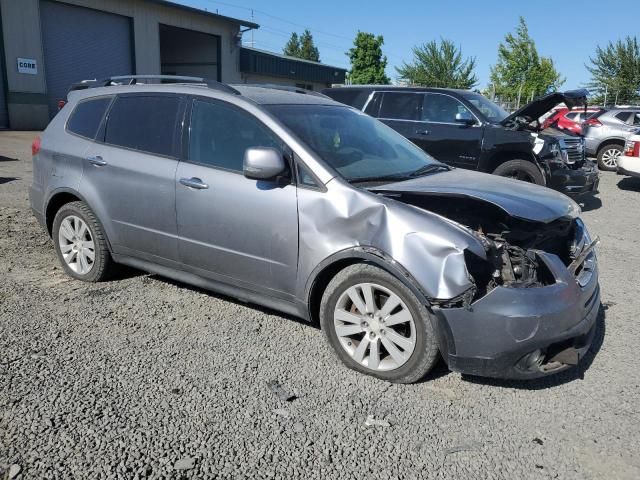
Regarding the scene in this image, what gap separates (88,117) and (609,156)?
14.3m

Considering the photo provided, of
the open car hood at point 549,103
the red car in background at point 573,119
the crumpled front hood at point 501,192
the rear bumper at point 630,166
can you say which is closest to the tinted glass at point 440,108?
the open car hood at point 549,103

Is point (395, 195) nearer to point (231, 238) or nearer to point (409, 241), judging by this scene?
point (409, 241)

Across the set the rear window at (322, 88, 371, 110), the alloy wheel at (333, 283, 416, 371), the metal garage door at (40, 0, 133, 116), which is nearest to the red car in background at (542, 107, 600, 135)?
the rear window at (322, 88, 371, 110)

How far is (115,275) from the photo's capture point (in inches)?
197

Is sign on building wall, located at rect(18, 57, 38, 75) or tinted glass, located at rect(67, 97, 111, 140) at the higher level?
sign on building wall, located at rect(18, 57, 38, 75)

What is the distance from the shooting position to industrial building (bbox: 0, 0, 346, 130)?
20.3 m

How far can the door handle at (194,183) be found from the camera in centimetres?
397

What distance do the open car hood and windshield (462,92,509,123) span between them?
45 centimetres

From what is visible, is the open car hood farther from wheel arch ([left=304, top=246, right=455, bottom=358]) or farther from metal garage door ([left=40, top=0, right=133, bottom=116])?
metal garage door ([left=40, top=0, right=133, bottom=116])

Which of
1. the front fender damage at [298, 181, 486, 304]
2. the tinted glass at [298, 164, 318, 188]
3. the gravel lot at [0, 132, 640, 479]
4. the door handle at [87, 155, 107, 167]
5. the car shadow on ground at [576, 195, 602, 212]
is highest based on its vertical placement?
the tinted glass at [298, 164, 318, 188]

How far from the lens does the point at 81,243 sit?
4.93 metres

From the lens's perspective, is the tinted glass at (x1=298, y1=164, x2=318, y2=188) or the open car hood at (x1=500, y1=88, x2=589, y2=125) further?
the open car hood at (x1=500, y1=88, x2=589, y2=125)

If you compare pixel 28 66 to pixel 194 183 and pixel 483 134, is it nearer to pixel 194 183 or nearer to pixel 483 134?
pixel 483 134

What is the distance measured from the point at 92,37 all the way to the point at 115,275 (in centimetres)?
2112
